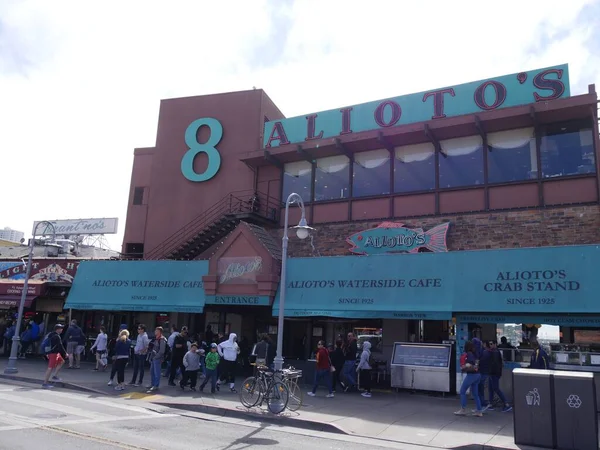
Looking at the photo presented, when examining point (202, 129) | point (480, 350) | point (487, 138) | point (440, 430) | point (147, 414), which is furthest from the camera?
point (202, 129)

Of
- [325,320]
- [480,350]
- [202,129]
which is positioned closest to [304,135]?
[202,129]

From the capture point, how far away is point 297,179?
2333 cm

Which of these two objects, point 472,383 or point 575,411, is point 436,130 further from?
point 575,411

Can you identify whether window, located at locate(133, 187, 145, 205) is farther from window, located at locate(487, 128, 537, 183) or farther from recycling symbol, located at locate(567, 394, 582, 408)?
recycling symbol, located at locate(567, 394, 582, 408)

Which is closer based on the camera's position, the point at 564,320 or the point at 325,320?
the point at 564,320

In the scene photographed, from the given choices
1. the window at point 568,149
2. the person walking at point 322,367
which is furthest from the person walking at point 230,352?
the window at point 568,149

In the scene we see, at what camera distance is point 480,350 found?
13.5m

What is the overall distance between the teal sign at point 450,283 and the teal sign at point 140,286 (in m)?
4.13

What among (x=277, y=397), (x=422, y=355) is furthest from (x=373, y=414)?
(x=422, y=355)

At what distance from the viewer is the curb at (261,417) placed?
11164 millimetres

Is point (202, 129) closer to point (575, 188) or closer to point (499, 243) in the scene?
point (499, 243)

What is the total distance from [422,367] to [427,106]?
1044 cm

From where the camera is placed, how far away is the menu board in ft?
51.5

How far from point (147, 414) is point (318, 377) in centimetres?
566
